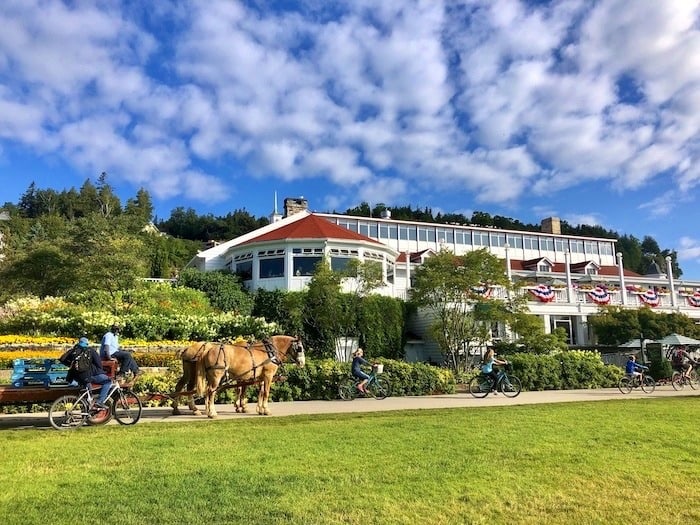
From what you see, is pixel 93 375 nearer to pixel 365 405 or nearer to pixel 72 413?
pixel 72 413

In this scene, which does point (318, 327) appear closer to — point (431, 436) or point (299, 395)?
point (299, 395)

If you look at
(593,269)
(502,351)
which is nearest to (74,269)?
(502,351)

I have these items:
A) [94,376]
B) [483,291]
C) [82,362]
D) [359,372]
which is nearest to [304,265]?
[483,291]

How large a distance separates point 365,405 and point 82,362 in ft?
23.7

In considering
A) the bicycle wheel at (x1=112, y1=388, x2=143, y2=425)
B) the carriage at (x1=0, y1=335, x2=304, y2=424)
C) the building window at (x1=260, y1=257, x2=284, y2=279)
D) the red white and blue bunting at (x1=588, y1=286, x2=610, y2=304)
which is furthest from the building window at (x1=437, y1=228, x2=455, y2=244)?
the bicycle wheel at (x1=112, y1=388, x2=143, y2=425)

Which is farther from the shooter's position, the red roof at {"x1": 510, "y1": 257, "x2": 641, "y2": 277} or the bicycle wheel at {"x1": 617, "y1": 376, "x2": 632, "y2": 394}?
the red roof at {"x1": 510, "y1": 257, "x2": 641, "y2": 277}

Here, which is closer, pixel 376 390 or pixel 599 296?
pixel 376 390

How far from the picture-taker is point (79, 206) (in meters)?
115

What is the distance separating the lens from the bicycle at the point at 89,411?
33.8 feet

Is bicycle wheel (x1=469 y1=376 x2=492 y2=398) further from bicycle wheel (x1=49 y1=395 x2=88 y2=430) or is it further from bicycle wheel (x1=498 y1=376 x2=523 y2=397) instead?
bicycle wheel (x1=49 y1=395 x2=88 y2=430)

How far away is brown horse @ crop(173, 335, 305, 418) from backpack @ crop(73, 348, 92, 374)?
2.21 metres

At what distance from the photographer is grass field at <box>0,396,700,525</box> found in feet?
17.3

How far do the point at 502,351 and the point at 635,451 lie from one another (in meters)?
18.2

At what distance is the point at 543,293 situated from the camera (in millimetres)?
32469
